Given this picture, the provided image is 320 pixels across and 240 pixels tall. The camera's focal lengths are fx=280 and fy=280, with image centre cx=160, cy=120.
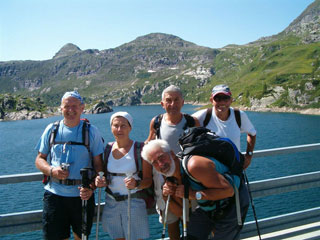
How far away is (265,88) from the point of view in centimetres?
13875

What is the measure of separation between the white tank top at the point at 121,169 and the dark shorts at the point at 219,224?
906 millimetres

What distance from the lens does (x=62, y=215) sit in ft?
11.9

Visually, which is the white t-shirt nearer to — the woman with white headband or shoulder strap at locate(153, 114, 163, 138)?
shoulder strap at locate(153, 114, 163, 138)

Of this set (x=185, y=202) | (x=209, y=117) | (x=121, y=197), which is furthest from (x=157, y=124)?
(x=185, y=202)

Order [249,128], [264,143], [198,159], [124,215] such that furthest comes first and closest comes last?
[264,143]
[249,128]
[124,215]
[198,159]

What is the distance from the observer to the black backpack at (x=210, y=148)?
9.14 ft

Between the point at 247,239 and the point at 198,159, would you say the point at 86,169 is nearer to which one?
the point at 198,159

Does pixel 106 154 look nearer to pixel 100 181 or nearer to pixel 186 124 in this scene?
pixel 100 181

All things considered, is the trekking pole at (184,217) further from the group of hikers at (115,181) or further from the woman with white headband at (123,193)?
the woman with white headband at (123,193)

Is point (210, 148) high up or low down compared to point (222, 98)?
down

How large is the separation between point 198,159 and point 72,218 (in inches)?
81.2

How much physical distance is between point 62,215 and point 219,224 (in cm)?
200

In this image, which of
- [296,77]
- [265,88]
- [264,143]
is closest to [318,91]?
[265,88]

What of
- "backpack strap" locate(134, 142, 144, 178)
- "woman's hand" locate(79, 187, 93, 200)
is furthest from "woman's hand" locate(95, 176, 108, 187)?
"backpack strap" locate(134, 142, 144, 178)
